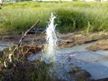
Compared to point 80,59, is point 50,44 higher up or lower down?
higher up

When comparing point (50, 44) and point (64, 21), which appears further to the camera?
point (64, 21)

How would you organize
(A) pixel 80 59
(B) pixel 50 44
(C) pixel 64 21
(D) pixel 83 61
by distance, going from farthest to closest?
(C) pixel 64 21
(A) pixel 80 59
(D) pixel 83 61
(B) pixel 50 44

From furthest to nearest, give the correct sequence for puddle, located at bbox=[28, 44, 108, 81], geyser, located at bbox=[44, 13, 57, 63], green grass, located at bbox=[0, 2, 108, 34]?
green grass, located at bbox=[0, 2, 108, 34] → puddle, located at bbox=[28, 44, 108, 81] → geyser, located at bbox=[44, 13, 57, 63]

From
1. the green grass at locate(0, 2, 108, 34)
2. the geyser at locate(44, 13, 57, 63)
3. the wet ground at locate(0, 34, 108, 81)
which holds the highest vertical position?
the geyser at locate(44, 13, 57, 63)

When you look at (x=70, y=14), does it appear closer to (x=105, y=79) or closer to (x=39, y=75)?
(x=105, y=79)

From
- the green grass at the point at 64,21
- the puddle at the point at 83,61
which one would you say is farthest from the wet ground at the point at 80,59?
the green grass at the point at 64,21

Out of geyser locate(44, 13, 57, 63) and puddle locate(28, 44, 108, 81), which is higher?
geyser locate(44, 13, 57, 63)

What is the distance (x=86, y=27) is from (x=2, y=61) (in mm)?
6868

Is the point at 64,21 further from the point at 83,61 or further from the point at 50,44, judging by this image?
the point at 50,44

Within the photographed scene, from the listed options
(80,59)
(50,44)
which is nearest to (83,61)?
(80,59)

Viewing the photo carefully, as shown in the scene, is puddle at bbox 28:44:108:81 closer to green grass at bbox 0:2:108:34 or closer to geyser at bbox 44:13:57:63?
geyser at bbox 44:13:57:63

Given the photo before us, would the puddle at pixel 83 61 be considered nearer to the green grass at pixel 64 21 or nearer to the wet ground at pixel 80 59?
the wet ground at pixel 80 59

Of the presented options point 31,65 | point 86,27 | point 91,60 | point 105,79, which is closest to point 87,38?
point 86,27

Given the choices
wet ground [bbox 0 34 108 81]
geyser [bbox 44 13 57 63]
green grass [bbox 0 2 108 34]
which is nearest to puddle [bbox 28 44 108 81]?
wet ground [bbox 0 34 108 81]
